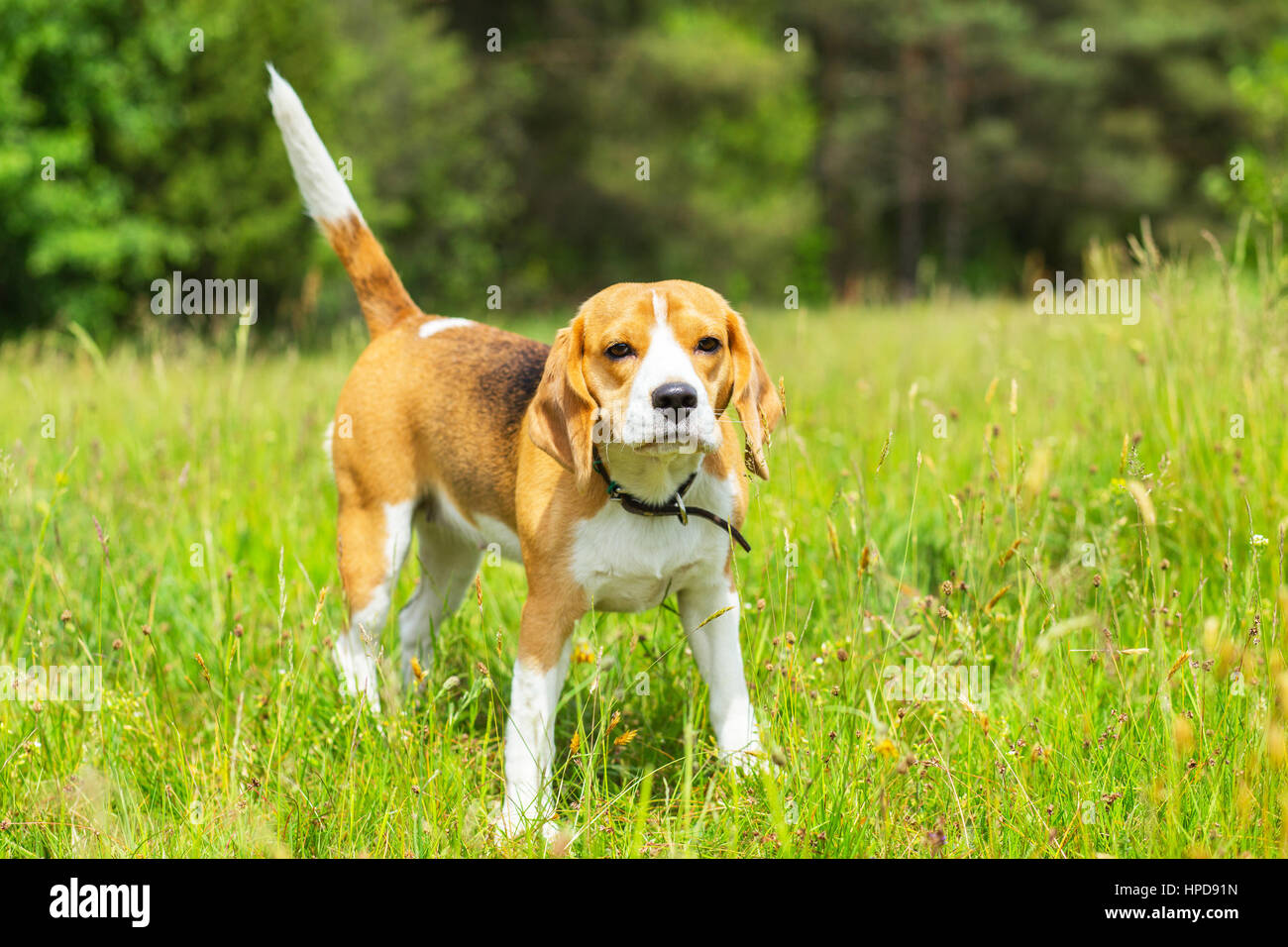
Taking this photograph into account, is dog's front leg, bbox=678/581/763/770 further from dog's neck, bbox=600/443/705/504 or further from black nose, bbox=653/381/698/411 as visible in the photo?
black nose, bbox=653/381/698/411

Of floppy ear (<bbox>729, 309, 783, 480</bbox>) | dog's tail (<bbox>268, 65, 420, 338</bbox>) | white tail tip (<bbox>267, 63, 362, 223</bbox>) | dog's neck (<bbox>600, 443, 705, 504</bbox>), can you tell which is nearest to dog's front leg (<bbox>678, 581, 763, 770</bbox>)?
dog's neck (<bbox>600, 443, 705, 504</bbox>)

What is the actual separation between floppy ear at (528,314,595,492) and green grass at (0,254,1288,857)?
0.56 meters

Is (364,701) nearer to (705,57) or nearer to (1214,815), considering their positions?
(1214,815)

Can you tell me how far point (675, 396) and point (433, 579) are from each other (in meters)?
1.89

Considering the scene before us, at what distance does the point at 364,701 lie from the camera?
296 cm

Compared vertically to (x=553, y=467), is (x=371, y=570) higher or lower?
lower

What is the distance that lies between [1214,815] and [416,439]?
2.74 metres

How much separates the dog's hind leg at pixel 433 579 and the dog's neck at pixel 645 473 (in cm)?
119

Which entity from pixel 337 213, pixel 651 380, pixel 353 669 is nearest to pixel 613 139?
pixel 337 213

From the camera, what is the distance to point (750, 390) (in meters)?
2.95

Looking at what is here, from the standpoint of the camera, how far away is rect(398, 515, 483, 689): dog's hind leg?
13.6 feet

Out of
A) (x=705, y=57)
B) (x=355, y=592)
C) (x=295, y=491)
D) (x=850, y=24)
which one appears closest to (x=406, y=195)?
(x=705, y=57)

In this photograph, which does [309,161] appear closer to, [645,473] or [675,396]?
[645,473]

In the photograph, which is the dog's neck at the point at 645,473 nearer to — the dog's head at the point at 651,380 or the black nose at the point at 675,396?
the dog's head at the point at 651,380
